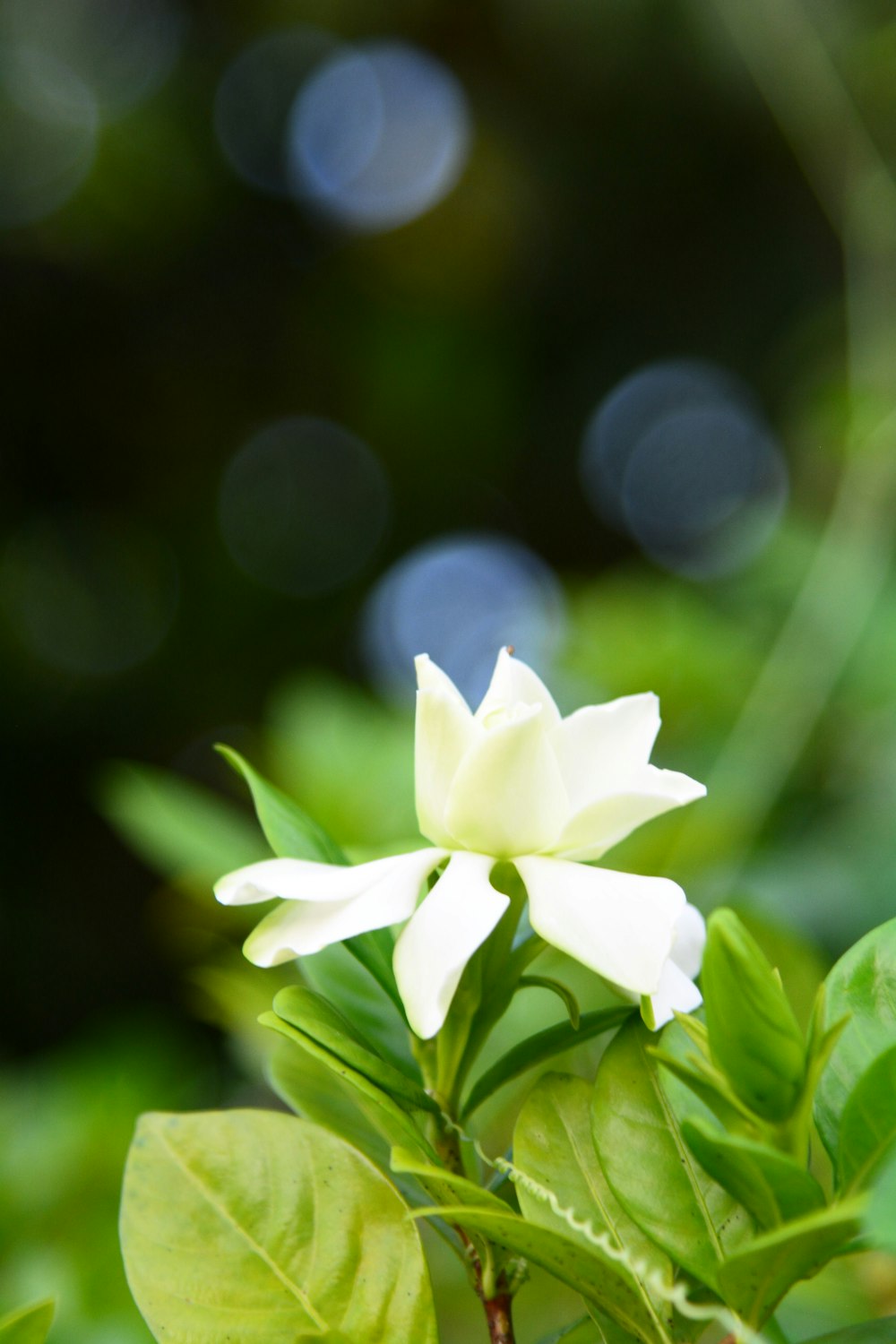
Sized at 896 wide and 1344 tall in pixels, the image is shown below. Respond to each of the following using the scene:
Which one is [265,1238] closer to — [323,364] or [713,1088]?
[713,1088]

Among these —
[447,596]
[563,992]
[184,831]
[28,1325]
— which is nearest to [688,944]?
[563,992]

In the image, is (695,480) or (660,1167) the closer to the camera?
(660,1167)

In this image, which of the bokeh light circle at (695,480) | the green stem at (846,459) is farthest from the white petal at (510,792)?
the bokeh light circle at (695,480)

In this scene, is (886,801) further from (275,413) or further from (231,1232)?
(275,413)

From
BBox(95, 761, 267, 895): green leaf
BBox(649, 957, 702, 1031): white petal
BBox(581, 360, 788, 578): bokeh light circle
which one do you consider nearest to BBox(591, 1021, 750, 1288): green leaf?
BBox(649, 957, 702, 1031): white petal

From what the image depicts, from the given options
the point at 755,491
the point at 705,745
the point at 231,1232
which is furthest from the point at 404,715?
the point at 755,491

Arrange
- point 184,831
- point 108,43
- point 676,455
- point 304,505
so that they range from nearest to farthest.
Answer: point 184,831, point 108,43, point 676,455, point 304,505
